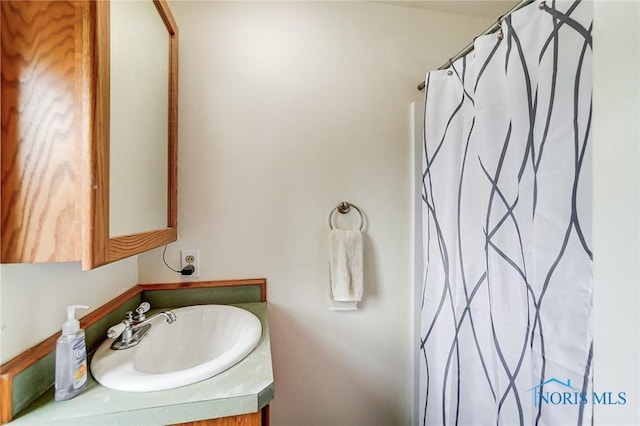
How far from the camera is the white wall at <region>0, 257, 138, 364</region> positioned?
567 millimetres

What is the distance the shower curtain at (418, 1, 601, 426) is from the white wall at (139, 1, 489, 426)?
23cm

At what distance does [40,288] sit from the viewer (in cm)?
64

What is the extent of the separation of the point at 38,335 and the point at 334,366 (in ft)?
3.62

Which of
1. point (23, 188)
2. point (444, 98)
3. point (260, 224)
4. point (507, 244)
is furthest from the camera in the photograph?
point (260, 224)

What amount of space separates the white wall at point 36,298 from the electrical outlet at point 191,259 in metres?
0.33

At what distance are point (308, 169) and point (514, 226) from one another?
0.84 metres

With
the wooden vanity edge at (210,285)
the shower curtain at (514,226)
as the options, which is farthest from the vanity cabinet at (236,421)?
the shower curtain at (514,226)

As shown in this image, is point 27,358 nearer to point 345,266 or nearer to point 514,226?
point 345,266

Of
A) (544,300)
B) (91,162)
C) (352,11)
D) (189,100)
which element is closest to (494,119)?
(544,300)

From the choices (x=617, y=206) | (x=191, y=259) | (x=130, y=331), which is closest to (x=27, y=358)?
Answer: (x=130, y=331)

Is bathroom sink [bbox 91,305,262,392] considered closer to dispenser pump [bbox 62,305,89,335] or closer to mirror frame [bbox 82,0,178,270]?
dispenser pump [bbox 62,305,89,335]

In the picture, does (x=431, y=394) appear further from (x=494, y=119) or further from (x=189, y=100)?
(x=189, y=100)

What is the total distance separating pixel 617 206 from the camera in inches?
17.4

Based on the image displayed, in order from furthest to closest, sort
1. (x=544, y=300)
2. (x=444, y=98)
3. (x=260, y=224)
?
(x=260, y=224), (x=444, y=98), (x=544, y=300)
